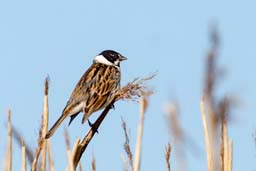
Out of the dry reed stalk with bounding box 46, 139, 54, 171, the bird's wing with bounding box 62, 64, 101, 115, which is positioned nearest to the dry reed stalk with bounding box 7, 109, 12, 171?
the dry reed stalk with bounding box 46, 139, 54, 171

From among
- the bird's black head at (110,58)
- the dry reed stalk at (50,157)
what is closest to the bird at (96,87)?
the bird's black head at (110,58)

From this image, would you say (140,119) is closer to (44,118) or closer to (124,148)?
(124,148)

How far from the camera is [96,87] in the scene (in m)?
5.49

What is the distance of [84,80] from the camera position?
5.66 metres

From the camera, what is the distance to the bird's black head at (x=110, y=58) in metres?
6.27

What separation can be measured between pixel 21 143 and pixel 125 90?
0.50 metres

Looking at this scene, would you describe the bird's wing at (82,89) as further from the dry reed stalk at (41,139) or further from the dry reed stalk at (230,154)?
the dry reed stalk at (230,154)

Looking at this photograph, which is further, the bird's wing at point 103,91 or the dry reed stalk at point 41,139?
the bird's wing at point 103,91

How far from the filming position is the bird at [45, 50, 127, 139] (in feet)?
16.3

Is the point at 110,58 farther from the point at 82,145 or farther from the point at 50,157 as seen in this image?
the point at 82,145

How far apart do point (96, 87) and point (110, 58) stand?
90cm

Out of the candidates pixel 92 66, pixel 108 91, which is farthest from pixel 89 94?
pixel 92 66

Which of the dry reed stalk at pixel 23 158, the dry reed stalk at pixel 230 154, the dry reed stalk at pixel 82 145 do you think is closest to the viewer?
the dry reed stalk at pixel 230 154

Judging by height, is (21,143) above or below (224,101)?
below
